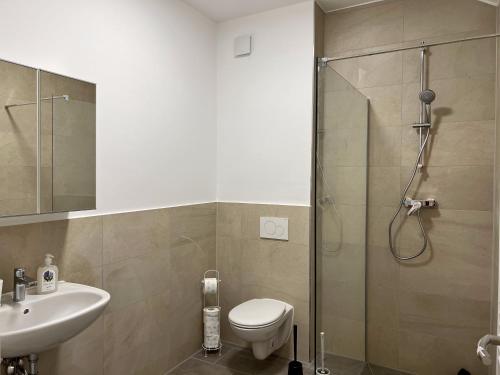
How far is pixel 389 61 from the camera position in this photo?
7.61ft

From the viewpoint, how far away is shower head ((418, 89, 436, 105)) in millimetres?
2072

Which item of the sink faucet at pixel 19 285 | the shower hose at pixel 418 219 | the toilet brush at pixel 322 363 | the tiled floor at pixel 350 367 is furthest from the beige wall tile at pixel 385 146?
the sink faucet at pixel 19 285

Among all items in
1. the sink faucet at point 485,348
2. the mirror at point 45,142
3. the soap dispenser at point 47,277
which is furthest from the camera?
the soap dispenser at point 47,277

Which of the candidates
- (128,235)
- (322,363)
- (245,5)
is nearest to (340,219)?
(322,363)

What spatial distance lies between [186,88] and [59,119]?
113 cm

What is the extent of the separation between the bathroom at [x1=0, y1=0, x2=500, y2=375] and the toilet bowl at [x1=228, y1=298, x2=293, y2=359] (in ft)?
0.07

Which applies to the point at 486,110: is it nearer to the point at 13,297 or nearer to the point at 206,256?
the point at 206,256

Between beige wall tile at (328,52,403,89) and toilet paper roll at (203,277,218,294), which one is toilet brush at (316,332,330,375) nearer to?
toilet paper roll at (203,277,218,294)

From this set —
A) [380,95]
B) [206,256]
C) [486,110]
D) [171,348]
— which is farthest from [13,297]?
[486,110]

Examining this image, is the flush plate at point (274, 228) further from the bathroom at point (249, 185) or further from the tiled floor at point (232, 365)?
the tiled floor at point (232, 365)

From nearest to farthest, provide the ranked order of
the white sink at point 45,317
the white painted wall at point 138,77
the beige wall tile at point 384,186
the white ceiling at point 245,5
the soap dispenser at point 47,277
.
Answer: the white sink at point 45,317, the soap dispenser at point 47,277, the white painted wall at point 138,77, the beige wall tile at point 384,186, the white ceiling at point 245,5

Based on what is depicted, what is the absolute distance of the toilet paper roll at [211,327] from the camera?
2.79m

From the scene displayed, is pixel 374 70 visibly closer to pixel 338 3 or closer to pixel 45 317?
pixel 338 3

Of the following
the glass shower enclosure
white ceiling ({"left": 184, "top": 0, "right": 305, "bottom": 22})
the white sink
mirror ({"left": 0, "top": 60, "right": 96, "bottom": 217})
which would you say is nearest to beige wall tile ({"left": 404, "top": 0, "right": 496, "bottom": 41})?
the glass shower enclosure
